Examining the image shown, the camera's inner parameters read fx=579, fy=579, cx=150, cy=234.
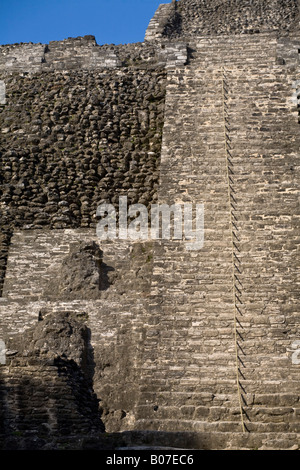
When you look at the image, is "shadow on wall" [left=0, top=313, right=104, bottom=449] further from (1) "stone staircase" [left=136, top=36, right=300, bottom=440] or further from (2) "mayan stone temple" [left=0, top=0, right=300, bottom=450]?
(1) "stone staircase" [left=136, top=36, right=300, bottom=440]

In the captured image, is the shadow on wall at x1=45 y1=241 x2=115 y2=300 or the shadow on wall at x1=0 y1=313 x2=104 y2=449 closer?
the shadow on wall at x1=0 y1=313 x2=104 y2=449

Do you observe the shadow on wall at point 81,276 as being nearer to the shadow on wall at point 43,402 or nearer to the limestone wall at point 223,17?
the shadow on wall at point 43,402

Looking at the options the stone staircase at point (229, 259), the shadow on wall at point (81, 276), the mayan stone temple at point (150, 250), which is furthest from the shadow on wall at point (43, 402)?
the shadow on wall at point (81, 276)

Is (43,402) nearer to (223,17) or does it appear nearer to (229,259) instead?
(229,259)

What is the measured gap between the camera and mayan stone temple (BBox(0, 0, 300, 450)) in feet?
22.6

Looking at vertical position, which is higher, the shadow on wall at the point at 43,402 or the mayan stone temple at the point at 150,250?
the mayan stone temple at the point at 150,250

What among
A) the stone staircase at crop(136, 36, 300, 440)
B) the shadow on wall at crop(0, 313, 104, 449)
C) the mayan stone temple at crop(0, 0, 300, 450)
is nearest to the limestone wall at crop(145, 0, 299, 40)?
the mayan stone temple at crop(0, 0, 300, 450)

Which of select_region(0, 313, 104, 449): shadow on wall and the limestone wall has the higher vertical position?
the limestone wall

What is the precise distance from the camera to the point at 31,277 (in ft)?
30.6

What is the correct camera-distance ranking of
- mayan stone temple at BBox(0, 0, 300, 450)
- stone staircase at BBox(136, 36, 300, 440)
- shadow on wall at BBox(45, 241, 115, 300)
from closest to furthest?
mayan stone temple at BBox(0, 0, 300, 450), stone staircase at BBox(136, 36, 300, 440), shadow on wall at BBox(45, 241, 115, 300)

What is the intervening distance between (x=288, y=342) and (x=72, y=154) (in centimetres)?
526

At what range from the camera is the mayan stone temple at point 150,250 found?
6895 millimetres

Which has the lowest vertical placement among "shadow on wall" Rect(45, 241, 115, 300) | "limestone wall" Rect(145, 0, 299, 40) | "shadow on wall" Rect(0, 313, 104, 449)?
"shadow on wall" Rect(0, 313, 104, 449)
